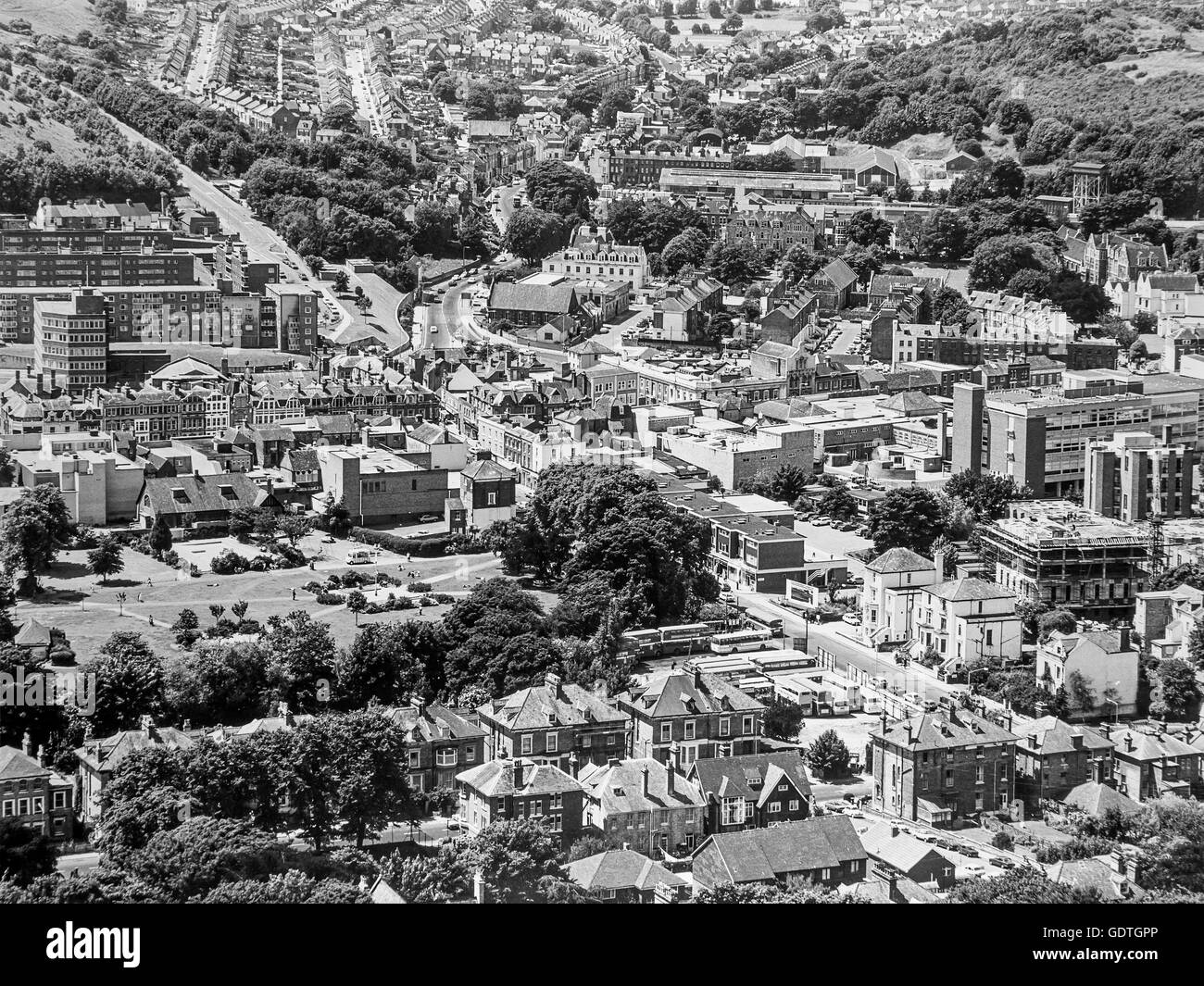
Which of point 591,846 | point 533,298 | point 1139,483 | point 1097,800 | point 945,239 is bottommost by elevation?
point 1097,800

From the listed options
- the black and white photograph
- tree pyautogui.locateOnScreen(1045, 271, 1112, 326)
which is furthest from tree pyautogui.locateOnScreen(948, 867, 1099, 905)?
tree pyautogui.locateOnScreen(1045, 271, 1112, 326)

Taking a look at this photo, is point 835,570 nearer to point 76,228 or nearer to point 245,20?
point 76,228

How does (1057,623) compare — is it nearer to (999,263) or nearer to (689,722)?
(689,722)

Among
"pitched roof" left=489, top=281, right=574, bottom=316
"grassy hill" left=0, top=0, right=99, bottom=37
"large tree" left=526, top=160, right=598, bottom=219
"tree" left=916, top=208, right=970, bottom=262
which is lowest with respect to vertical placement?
"pitched roof" left=489, top=281, right=574, bottom=316

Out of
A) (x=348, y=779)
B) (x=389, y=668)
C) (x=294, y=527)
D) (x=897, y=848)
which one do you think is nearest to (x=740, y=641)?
(x=389, y=668)

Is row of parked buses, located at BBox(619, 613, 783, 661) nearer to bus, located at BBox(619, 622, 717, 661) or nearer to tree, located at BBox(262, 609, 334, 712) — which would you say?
bus, located at BBox(619, 622, 717, 661)

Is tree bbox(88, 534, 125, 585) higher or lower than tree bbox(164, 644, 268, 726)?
higher

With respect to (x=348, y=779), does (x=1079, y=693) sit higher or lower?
lower

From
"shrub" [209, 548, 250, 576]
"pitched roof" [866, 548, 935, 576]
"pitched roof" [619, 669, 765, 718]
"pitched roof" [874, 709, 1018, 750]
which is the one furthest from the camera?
"shrub" [209, 548, 250, 576]
